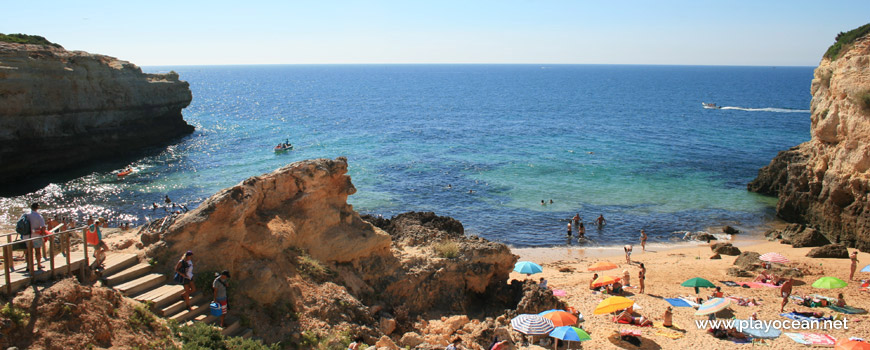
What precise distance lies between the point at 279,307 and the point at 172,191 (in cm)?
3273

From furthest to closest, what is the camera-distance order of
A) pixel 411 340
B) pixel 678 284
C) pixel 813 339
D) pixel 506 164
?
pixel 506 164 < pixel 678 284 < pixel 813 339 < pixel 411 340

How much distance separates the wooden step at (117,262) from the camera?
1121 cm

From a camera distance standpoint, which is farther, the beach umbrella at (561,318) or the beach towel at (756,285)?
the beach towel at (756,285)

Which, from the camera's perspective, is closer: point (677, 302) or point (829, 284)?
point (677, 302)

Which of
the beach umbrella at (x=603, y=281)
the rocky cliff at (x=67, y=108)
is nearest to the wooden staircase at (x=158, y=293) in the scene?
the beach umbrella at (x=603, y=281)

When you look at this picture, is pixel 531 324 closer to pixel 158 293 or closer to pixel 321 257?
pixel 321 257

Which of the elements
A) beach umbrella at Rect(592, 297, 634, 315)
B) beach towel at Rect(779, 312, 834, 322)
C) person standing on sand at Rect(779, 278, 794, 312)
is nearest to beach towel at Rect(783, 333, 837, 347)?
beach towel at Rect(779, 312, 834, 322)

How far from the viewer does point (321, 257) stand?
15.1 metres

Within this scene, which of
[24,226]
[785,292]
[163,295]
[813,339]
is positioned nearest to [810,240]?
[785,292]

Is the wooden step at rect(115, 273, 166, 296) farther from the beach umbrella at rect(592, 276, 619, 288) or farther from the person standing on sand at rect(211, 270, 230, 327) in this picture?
the beach umbrella at rect(592, 276, 619, 288)

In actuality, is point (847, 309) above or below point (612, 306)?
below

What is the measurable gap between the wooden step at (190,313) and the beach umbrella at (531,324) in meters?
8.28

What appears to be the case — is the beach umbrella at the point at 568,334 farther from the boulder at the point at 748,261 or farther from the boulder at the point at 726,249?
the boulder at the point at 726,249

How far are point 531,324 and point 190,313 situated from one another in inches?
347
